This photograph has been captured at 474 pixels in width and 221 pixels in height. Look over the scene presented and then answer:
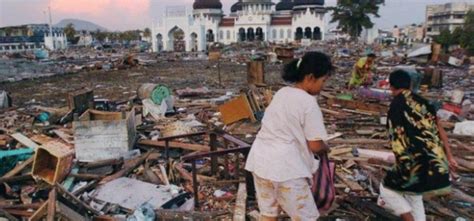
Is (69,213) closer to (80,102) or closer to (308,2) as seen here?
(80,102)

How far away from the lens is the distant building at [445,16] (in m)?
68.9

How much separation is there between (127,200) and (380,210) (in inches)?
114

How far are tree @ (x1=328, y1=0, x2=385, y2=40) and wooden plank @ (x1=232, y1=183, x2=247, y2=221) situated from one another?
49.6 meters

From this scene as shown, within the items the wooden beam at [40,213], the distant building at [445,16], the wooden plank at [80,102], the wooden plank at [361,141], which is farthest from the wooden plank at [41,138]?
the distant building at [445,16]

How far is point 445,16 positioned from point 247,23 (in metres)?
36.6

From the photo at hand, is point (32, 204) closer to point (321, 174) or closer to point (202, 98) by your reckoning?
point (321, 174)

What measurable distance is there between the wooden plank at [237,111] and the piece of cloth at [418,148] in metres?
5.56

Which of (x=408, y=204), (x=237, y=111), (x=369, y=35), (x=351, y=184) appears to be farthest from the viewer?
(x=369, y=35)

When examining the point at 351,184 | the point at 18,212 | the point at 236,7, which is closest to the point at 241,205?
the point at 351,184

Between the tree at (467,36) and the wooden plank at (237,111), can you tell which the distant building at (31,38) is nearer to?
the tree at (467,36)

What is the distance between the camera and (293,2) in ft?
241

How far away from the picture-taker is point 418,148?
3.23 metres

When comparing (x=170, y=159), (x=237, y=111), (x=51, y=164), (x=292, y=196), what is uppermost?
(x=292, y=196)

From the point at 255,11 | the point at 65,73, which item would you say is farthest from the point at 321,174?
the point at 255,11
